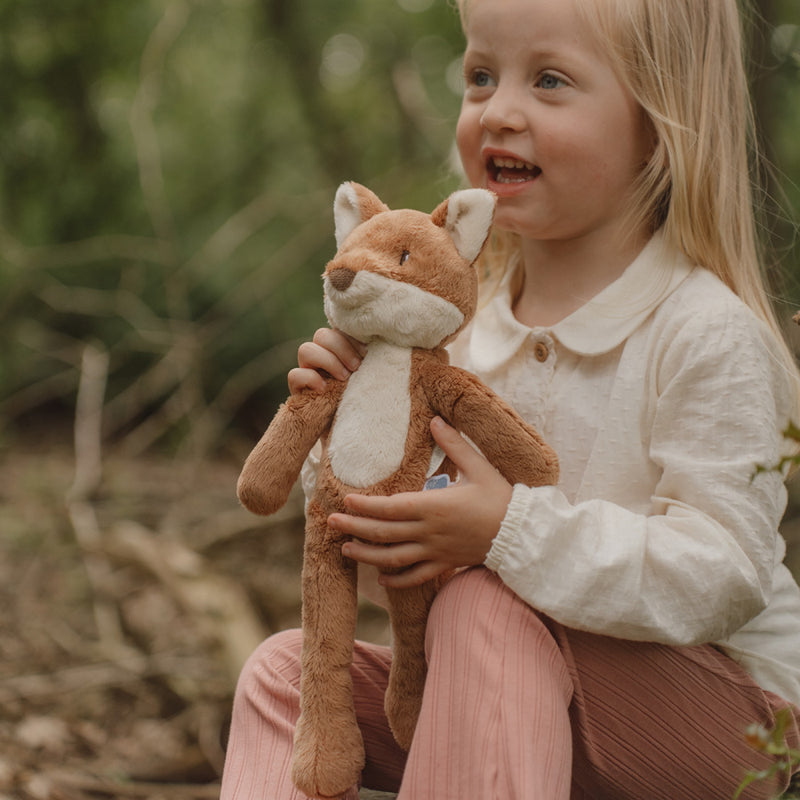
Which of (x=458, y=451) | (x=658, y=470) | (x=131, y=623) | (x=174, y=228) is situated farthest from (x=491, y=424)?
(x=174, y=228)

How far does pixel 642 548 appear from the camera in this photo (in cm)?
110

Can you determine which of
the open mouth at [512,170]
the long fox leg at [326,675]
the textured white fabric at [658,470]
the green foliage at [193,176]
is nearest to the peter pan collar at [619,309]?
the textured white fabric at [658,470]

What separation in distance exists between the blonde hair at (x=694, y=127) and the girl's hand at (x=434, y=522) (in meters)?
0.46

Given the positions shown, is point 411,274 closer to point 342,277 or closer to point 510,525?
point 342,277

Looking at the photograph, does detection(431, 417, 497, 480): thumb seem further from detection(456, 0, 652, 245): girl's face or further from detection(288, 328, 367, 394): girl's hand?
detection(456, 0, 652, 245): girl's face

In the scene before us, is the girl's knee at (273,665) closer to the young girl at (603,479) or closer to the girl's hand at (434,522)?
the young girl at (603,479)

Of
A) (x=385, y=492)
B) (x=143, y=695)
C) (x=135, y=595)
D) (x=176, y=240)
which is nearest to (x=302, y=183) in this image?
(x=176, y=240)

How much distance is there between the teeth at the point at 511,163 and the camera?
4.27ft

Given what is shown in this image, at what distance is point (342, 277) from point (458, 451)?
9.0 inches

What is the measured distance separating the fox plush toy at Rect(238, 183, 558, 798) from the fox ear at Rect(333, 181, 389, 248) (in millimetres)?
50

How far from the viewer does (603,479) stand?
4.16ft

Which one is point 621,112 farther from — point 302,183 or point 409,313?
point 302,183

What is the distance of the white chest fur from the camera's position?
1.06 meters

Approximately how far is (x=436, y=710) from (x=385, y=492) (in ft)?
0.77
